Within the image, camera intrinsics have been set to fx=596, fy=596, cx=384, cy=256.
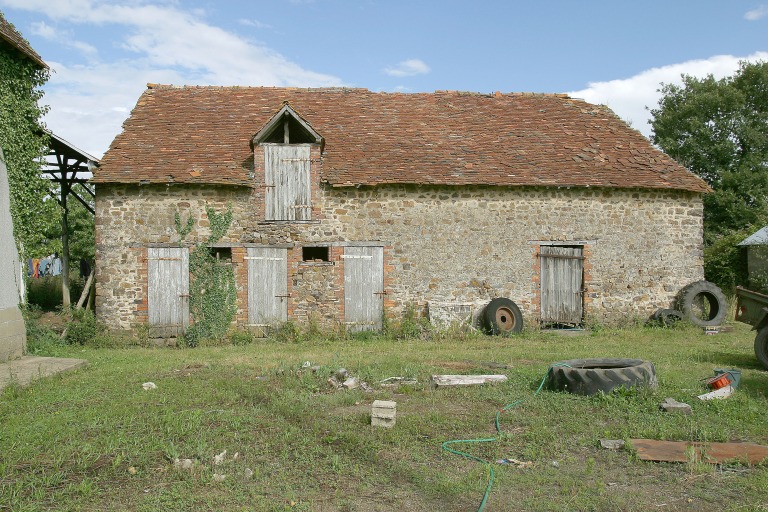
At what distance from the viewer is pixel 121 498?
4.59 meters

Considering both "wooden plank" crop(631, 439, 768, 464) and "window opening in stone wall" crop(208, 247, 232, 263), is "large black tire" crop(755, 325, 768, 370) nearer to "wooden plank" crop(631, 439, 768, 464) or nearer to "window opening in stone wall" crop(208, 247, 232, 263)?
"wooden plank" crop(631, 439, 768, 464)

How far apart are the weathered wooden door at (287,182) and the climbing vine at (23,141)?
4.67m

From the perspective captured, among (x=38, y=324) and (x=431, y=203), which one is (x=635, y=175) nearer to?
(x=431, y=203)

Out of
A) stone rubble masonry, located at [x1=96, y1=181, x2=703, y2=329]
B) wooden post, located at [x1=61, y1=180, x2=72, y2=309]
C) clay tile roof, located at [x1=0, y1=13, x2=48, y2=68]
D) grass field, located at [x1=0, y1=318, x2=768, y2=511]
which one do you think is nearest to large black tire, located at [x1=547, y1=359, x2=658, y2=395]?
grass field, located at [x1=0, y1=318, x2=768, y2=511]

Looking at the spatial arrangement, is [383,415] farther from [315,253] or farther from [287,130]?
[287,130]

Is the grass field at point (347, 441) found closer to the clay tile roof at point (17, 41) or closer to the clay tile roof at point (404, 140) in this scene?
the clay tile roof at point (404, 140)

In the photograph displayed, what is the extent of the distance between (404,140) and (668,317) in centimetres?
791

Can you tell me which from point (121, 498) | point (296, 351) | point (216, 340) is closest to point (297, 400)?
point (121, 498)

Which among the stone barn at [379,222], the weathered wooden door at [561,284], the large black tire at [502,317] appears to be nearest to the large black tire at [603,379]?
the large black tire at [502,317]

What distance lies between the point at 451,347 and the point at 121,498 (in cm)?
854

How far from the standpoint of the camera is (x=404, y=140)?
1546cm

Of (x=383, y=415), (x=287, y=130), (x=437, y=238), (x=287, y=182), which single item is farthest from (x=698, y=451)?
(x=287, y=130)

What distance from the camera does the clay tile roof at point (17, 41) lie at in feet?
35.7

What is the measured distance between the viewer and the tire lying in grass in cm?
1453
